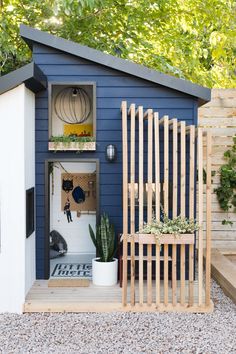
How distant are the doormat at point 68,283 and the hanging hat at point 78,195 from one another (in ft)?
5.93

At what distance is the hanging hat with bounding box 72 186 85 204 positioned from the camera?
784 centimetres

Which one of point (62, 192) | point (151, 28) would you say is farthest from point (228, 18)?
point (62, 192)

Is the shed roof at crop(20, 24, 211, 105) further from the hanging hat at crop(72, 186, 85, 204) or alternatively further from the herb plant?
the hanging hat at crop(72, 186, 85, 204)

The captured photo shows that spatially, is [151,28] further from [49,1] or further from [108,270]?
[108,270]

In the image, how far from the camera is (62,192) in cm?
789

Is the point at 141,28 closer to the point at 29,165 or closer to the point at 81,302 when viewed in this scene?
the point at 29,165

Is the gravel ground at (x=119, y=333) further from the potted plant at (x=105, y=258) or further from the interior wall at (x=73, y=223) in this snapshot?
the interior wall at (x=73, y=223)

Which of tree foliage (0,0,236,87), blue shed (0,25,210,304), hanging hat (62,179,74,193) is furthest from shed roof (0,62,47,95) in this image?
tree foliage (0,0,236,87)

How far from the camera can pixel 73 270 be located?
684 cm

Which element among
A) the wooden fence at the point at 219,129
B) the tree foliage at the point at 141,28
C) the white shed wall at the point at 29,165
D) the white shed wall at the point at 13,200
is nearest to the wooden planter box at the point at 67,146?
the white shed wall at the point at 29,165

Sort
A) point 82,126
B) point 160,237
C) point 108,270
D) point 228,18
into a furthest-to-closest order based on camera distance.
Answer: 1. point 228,18
2. point 82,126
3. point 108,270
4. point 160,237

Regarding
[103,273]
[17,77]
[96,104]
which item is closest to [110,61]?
[96,104]

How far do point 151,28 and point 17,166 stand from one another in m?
6.80

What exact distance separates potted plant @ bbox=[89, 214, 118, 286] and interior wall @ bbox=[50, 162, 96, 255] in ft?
5.59
